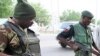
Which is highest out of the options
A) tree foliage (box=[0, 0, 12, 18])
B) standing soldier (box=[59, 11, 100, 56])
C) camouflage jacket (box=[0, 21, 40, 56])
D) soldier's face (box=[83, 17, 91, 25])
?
camouflage jacket (box=[0, 21, 40, 56])

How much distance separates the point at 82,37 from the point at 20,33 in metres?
1.85

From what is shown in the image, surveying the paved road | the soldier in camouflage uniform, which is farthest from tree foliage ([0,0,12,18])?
the soldier in camouflage uniform

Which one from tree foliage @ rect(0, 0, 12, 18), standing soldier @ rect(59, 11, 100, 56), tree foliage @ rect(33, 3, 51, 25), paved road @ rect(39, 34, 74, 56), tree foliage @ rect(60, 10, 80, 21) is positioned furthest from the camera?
tree foliage @ rect(33, 3, 51, 25)

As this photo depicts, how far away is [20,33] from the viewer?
2.34 m

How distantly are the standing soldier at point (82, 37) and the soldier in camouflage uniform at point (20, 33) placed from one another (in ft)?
5.48

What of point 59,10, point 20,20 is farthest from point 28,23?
point 59,10

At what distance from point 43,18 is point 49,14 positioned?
2.18 ft

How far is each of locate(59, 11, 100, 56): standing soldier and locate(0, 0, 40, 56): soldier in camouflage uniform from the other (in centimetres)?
167

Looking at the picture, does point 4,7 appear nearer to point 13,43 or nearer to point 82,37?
point 82,37

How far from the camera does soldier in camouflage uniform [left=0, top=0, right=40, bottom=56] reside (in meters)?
2.28

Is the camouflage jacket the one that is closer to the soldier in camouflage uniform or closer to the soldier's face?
the soldier in camouflage uniform

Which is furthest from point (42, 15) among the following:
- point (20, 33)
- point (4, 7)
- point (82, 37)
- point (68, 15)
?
point (20, 33)

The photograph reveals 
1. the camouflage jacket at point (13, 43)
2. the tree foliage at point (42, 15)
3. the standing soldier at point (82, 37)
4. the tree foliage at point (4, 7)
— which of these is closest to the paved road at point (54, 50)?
the tree foliage at point (4, 7)

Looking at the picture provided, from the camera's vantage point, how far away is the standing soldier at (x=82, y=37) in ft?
13.1
